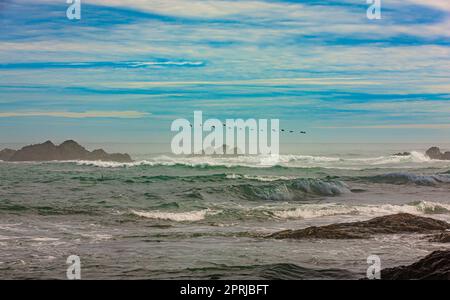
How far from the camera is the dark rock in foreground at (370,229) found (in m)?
17.9

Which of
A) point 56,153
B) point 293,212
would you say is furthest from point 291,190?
point 56,153

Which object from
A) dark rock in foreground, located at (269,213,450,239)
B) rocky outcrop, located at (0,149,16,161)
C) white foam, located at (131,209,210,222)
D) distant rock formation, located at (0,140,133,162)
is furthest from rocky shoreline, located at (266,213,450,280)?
rocky outcrop, located at (0,149,16,161)

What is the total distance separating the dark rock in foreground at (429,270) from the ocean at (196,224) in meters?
1.51

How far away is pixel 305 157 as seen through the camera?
7625cm

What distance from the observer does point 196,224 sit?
75.0 ft

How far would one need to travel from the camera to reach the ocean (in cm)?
1372

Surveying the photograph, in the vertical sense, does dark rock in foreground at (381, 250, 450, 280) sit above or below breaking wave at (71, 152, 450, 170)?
below

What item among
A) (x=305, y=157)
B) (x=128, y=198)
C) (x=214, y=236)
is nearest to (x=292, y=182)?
(x=128, y=198)

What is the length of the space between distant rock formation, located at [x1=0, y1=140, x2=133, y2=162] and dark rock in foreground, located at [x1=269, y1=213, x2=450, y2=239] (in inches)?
2213

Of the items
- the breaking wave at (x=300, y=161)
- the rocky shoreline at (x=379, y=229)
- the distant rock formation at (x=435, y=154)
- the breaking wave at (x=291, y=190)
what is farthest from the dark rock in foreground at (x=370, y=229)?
the distant rock formation at (x=435, y=154)

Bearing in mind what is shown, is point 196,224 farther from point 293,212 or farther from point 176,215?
point 293,212

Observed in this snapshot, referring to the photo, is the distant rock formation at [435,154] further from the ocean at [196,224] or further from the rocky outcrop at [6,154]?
the rocky outcrop at [6,154]

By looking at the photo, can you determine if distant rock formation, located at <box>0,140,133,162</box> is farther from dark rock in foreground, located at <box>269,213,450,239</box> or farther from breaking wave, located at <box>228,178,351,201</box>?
dark rock in foreground, located at <box>269,213,450,239</box>
